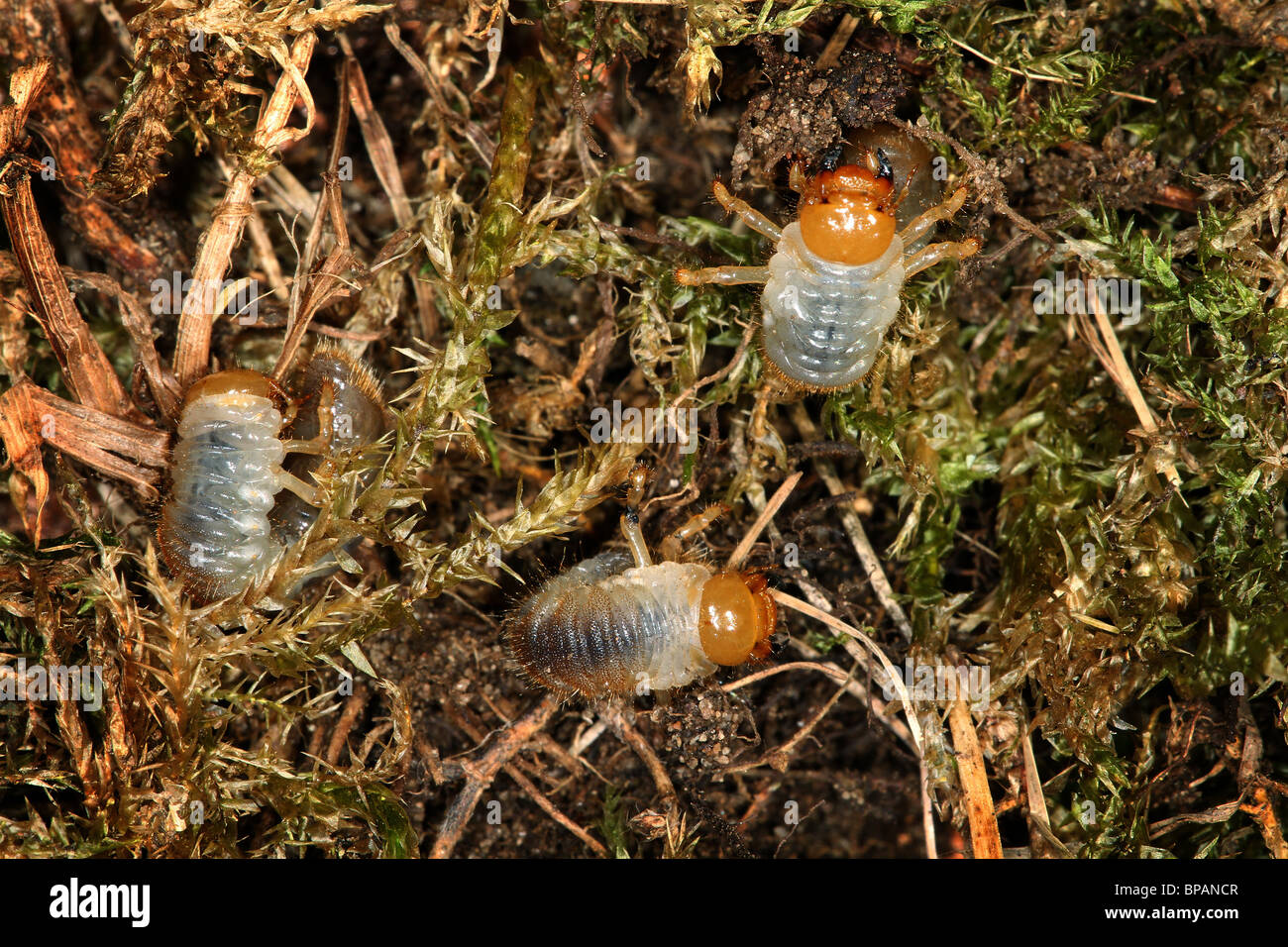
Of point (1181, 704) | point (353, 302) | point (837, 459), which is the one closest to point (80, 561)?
point (353, 302)

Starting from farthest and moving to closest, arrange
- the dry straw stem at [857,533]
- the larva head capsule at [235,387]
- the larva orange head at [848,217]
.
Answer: the dry straw stem at [857,533] → the larva head capsule at [235,387] → the larva orange head at [848,217]

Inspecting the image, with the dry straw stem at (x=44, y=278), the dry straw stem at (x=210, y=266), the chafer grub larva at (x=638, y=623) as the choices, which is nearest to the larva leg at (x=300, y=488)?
the dry straw stem at (x=210, y=266)

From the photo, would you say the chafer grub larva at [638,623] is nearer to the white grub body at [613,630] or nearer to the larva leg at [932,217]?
the white grub body at [613,630]

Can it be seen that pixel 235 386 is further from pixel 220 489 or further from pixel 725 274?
pixel 725 274

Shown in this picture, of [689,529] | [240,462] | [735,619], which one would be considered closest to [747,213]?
[689,529]

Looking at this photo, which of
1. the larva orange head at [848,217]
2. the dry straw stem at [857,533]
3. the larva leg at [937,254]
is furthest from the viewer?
the dry straw stem at [857,533]

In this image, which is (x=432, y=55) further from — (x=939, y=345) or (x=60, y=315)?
(x=939, y=345)

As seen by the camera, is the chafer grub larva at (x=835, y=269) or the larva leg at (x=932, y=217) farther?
the larva leg at (x=932, y=217)

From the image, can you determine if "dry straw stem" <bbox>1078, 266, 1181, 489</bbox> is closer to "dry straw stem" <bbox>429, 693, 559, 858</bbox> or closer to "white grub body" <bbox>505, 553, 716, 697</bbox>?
"white grub body" <bbox>505, 553, 716, 697</bbox>

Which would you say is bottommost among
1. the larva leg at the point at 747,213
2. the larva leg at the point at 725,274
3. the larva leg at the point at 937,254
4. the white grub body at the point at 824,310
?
the white grub body at the point at 824,310
